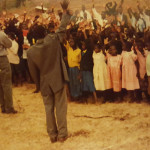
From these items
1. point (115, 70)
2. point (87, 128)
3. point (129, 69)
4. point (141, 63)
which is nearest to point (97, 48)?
point (115, 70)

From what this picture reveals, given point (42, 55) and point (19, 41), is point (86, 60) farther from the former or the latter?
point (19, 41)

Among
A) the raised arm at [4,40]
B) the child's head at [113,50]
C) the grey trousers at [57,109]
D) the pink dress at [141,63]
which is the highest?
the raised arm at [4,40]

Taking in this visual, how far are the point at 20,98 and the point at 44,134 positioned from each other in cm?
256

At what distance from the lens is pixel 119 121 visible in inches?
212

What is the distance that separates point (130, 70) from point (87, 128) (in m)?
1.56

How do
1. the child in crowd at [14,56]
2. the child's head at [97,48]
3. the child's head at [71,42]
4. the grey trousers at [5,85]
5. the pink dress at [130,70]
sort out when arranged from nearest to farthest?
the grey trousers at [5,85]
the pink dress at [130,70]
the child's head at [97,48]
the child's head at [71,42]
the child in crowd at [14,56]

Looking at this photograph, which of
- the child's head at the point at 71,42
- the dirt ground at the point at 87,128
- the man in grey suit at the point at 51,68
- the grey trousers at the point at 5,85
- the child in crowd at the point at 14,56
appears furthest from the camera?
the child in crowd at the point at 14,56

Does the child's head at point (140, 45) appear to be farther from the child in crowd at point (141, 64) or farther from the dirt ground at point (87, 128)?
the dirt ground at point (87, 128)

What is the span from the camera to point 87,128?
5.20 meters

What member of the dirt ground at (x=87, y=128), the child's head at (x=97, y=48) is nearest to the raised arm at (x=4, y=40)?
the dirt ground at (x=87, y=128)

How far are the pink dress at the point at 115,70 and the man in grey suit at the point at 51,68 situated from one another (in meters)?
1.89

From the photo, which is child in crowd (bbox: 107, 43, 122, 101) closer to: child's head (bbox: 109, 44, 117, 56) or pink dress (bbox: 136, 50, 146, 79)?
child's head (bbox: 109, 44, 117, 56)

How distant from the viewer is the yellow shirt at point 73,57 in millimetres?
6301

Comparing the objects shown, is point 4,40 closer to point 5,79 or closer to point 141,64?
point 5,79
